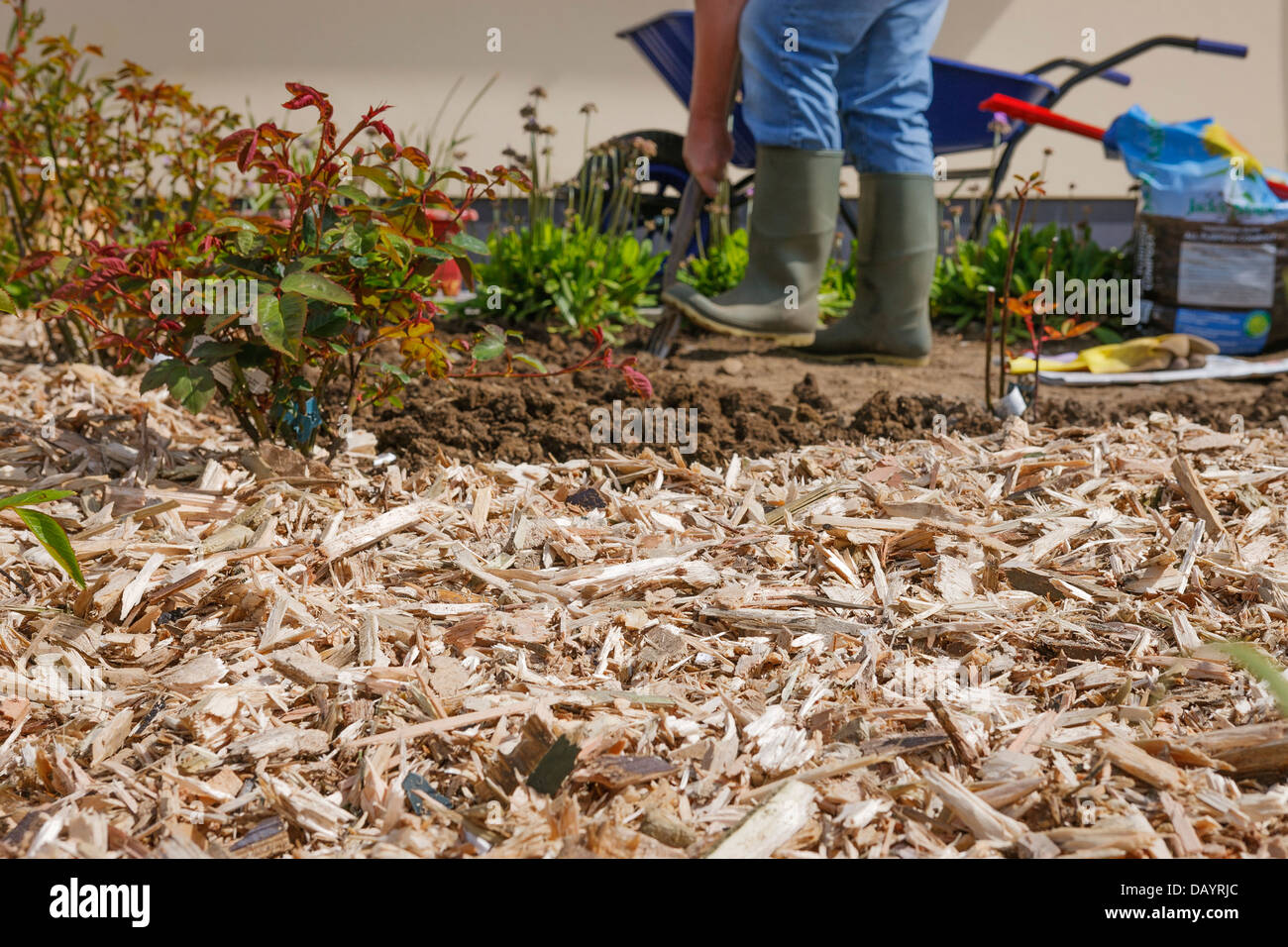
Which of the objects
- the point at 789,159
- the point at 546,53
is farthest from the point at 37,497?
the point at 546,53

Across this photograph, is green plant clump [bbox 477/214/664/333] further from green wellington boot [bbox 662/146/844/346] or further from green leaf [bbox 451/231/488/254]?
green leaf [bbox 451/231/488/254]

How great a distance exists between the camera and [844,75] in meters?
3.23

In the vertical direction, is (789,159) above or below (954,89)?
below

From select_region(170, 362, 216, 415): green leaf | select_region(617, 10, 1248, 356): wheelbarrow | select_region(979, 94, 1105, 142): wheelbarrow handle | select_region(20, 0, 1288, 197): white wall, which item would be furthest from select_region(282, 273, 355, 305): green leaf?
select_region(20, 0, 1288, 197): white wall

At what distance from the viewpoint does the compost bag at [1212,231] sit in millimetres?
3607

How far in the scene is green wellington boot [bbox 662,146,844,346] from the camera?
3.03 m

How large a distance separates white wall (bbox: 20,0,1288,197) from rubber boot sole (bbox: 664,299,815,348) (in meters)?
3.53

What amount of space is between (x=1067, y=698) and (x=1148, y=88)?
260 inches

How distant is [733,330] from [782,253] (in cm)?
29

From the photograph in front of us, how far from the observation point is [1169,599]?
154 cm

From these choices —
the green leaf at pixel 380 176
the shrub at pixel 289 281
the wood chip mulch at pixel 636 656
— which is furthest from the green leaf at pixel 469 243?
the wood chip mulch at pixel 636 656

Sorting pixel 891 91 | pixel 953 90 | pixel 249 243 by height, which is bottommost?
pixel 249 243

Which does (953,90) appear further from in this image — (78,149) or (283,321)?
(283,321)
